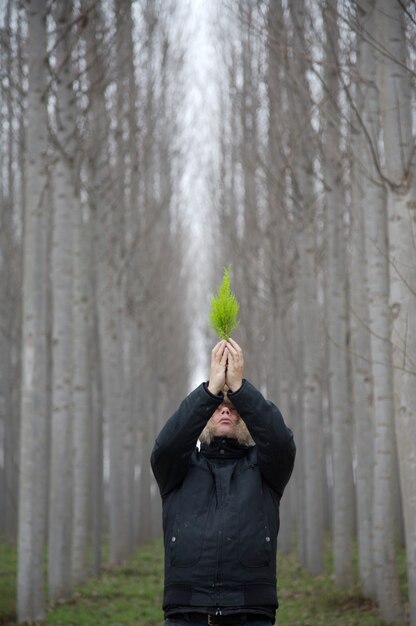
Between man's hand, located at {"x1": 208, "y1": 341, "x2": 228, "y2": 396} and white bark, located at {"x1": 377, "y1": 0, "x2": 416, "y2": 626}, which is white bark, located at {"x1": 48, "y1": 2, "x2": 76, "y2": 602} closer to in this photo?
white bark, located at {"x1": 377, "y1": 0, "x2": 416, "y2": 626}

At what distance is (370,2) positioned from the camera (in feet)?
25.1

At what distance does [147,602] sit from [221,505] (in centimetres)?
847

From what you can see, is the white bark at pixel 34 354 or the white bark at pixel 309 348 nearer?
the white bark at pixel 34 354

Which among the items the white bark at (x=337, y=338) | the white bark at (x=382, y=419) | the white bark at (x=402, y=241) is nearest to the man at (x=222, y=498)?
the white bark at (x=402, y=241)

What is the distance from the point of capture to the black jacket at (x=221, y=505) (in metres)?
3.69

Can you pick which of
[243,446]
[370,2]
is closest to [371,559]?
[370,2]

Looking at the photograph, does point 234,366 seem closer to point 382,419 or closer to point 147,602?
point 382,419

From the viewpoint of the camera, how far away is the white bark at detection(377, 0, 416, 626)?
6844mm

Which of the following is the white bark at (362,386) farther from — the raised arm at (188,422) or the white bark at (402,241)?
the raised arm at (188,422)

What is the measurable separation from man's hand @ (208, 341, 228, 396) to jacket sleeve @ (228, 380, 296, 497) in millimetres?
71

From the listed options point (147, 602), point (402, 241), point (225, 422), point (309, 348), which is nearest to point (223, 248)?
point (309, 348)

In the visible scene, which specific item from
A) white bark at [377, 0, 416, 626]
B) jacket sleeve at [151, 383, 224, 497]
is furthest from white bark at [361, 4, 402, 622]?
jacket sleeve at [151, 383, 224, 497]

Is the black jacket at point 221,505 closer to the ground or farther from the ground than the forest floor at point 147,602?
farther from the ground

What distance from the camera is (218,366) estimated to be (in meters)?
3.76
